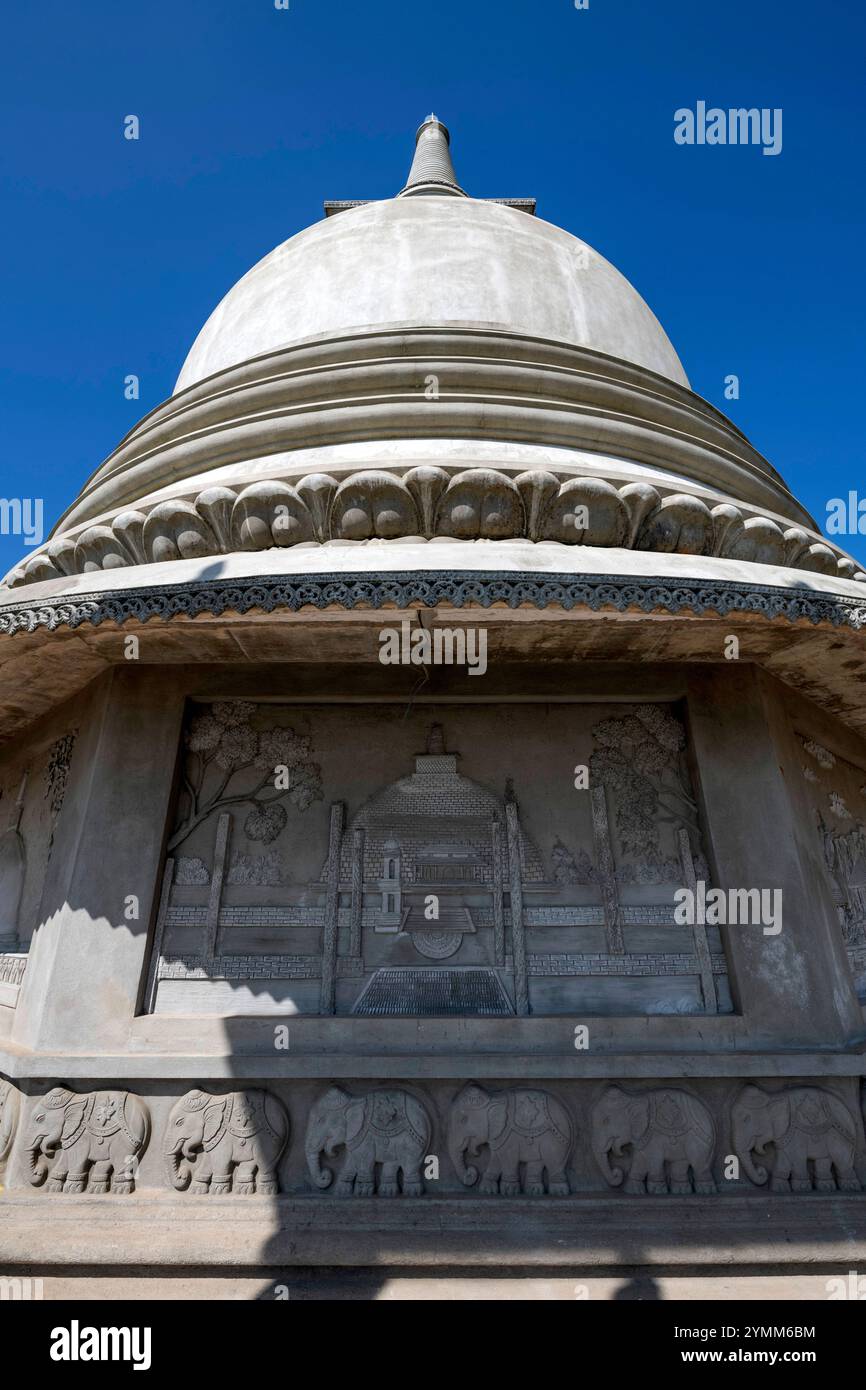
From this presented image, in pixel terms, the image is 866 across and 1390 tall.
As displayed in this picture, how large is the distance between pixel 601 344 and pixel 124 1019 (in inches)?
301

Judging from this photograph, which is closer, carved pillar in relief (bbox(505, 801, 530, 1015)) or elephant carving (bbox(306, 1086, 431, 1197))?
Answer: elephant carving (bbox(306, 1086, 431, 1197))

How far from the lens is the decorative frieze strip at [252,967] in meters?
4.69

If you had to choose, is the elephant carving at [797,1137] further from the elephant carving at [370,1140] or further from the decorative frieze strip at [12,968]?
the decorative frieze strip at [12,968]

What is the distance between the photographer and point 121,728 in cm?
521

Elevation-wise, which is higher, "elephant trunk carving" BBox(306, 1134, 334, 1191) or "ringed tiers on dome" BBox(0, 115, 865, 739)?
"ringed tiers on dome" BBox(0, 115, 865, 739)

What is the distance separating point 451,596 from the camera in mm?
3799

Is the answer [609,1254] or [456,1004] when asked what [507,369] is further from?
[609,1254]

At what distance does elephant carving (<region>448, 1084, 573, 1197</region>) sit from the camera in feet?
13.6

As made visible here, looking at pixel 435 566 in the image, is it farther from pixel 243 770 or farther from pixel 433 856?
pixel 243 770

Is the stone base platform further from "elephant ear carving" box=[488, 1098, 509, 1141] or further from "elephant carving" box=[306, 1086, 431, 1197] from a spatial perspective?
"elephant ear carving" box=[488, 1098, 509, 1141]

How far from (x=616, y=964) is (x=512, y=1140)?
1232mm

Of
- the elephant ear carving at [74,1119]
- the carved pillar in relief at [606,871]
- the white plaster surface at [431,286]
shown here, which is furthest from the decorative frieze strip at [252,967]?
the white plaster surface at [431,286]

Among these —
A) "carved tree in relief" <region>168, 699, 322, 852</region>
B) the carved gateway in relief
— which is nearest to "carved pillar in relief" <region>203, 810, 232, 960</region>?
the carved gateway in relief

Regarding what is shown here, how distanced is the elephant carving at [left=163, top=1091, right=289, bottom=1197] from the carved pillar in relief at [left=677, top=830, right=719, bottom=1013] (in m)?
2.76
